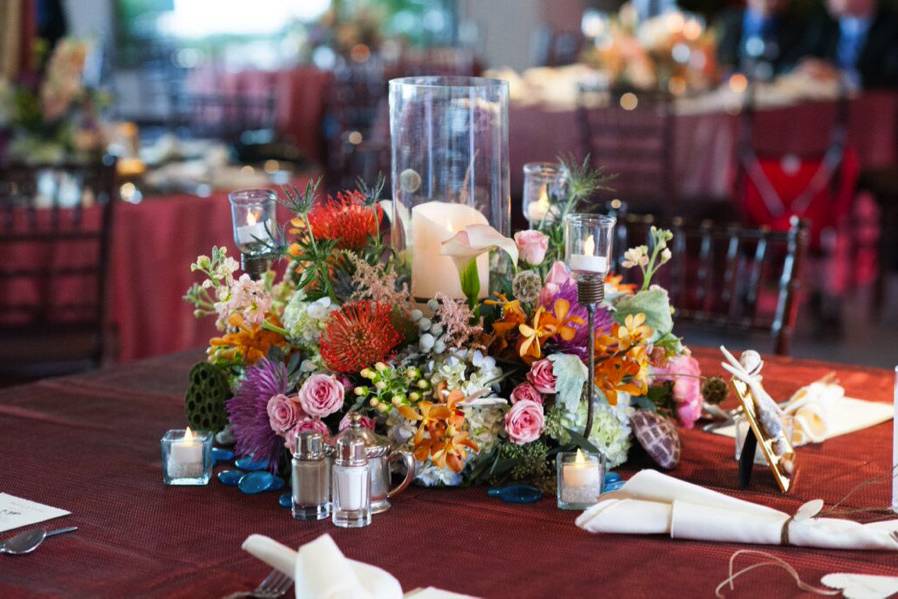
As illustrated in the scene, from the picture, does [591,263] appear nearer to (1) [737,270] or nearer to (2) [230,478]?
(2) [230,478]

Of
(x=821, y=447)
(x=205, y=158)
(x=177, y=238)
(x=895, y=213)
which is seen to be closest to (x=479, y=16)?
(x=895, y=213)

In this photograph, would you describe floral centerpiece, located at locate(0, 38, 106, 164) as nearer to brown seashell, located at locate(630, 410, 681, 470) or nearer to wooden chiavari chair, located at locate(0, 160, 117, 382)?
wooden chiavari chair, located at locate(0, 160, 117, 382)

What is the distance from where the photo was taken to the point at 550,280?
143 cm

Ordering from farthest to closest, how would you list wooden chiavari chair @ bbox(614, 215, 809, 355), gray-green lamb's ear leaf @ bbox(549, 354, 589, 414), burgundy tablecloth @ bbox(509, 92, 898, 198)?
1. burgundy tablecloth @ bbox(509, 92, 898, 198)
2. wooden chiavari chair @ bbox(614, 215, 809, 355)
3. gray-green lamb's ear leaf @ bbox(549, 354, 589, 414)

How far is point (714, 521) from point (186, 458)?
1.86ft

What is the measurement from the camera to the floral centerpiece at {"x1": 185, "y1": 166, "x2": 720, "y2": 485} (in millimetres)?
1339

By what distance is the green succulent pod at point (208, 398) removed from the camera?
1503 mm

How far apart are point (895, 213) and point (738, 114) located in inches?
39.9

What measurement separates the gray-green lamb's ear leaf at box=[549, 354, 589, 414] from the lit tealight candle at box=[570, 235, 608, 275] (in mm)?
112

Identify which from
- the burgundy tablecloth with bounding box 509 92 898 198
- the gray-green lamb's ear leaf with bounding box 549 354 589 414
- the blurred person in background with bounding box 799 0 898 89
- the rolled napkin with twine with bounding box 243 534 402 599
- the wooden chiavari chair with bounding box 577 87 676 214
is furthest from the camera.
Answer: the blurred person in background with bounding box 799 0 898 89

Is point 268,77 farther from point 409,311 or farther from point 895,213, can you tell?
point 409,311

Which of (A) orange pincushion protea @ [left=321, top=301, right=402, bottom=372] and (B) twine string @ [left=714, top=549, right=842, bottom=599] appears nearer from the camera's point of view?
(B) twine string @ [left=714, top=549, right=842, bottom=599]

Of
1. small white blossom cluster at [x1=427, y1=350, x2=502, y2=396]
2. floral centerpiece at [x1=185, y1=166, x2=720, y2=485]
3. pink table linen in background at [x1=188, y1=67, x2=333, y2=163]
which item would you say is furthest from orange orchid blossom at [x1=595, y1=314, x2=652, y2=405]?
pink table linen in background at [x1=188, y1=67, x2=333, y2=163]

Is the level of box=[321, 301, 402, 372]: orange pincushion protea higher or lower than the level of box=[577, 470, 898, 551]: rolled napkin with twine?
higher
